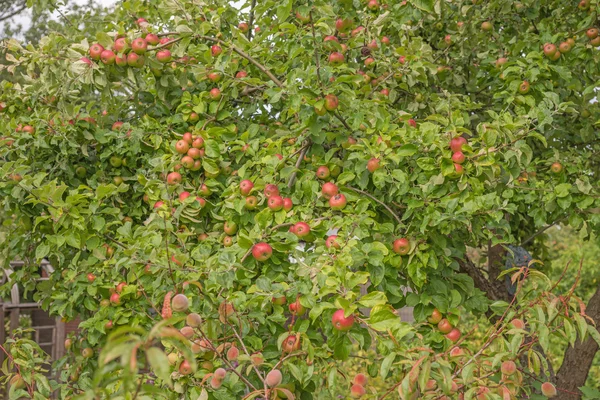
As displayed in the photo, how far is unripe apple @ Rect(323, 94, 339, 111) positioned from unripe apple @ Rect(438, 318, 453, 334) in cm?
88

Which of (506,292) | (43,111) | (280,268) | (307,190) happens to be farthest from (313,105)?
(506,292)

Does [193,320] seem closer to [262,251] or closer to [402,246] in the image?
[262,251]

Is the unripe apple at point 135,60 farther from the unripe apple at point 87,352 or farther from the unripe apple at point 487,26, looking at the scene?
the unripe apple at point 487,26

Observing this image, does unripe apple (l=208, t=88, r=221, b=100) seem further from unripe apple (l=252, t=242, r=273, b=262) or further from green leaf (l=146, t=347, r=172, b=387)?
Result: green leaf (l=146, t=347, r=172, b=387)

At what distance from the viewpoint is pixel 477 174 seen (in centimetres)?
220

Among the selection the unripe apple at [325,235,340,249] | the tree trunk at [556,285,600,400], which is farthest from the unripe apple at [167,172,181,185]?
the tree trunk at [556,285,600,400]

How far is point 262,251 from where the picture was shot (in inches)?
82.3

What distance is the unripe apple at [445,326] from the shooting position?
2.29 meters

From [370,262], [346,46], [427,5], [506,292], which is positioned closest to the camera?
[370,262]

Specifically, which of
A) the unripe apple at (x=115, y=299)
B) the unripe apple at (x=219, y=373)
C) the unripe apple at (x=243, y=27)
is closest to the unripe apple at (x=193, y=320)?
the unripe apple at (x=219, y=373)

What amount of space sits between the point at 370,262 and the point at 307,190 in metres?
0.48

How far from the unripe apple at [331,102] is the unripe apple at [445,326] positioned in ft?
2.89

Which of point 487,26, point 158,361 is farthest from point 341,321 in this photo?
point 487,26

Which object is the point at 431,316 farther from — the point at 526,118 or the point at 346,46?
the point at 346,46
